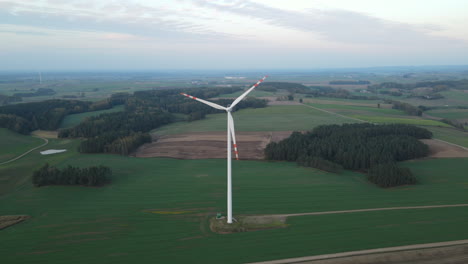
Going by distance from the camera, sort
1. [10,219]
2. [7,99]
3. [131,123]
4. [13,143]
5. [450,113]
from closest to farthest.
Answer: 1. [10,219]
2. [13,143]
3. [131,123]
4. [450,113]
5. [7,99]

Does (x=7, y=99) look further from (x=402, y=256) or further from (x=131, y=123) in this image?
(x=402, y=256)

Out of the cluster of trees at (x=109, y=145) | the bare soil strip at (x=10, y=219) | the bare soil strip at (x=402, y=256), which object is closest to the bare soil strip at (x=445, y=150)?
the bare soil strip at (x=402, y=256)

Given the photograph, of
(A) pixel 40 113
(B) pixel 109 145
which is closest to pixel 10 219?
(B) pixel 109 145

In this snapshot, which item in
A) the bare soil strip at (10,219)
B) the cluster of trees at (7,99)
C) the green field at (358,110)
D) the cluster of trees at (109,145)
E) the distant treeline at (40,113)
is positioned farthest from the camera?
the cluster of trees at (7,99)

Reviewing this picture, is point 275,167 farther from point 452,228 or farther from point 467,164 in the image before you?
point 467,164

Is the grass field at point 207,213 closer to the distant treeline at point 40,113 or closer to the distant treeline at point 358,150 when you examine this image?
the distant treeline at point 358,150

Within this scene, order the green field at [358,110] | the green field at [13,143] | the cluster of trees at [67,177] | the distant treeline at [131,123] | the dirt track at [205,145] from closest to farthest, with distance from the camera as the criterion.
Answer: the cluster of trees at [67,177], the dirt track at [205,145], the distant treeline at [131,123], the green field at [13,143], the green field at [358,110]

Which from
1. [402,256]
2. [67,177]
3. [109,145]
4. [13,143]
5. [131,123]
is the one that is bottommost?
[402,256]

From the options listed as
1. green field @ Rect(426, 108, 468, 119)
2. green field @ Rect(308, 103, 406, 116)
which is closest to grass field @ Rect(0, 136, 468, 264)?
green field @ Rect(308, 103, 406, 116)
